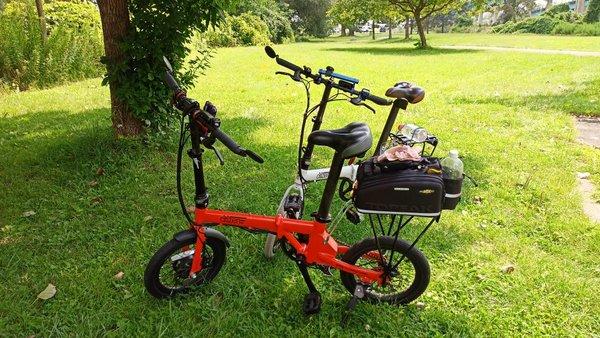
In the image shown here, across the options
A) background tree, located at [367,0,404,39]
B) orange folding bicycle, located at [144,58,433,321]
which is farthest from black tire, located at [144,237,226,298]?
background tree, located at [367,0,404,39]

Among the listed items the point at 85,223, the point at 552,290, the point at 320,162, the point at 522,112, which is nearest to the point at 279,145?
the point at 320,162

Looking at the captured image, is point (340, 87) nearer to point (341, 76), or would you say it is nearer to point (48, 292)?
point (341, 76)

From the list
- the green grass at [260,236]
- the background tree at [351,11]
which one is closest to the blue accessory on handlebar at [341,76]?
the green grass at [260,236]

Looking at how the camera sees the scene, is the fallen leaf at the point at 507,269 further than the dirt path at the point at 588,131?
No

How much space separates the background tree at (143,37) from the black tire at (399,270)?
341cm

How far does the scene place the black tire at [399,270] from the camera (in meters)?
2.83

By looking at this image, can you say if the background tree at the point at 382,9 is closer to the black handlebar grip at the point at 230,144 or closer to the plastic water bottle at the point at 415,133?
the plastic water bottle at the point at 415,133

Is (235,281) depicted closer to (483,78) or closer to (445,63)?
(483,78)

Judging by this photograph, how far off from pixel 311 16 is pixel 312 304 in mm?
45795

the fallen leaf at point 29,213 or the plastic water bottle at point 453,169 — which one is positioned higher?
the plastic water bottle at point 453,169

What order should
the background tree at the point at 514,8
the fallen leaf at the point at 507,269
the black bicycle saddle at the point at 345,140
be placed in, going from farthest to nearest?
the background tree at the point at 514,8, the fallen leaf at the point at 507,269, the black bicycle saddle at the point at 345,140

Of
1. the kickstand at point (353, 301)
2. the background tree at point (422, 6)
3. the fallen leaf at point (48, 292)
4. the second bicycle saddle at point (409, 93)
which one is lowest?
the kickstand at point (353, 301)

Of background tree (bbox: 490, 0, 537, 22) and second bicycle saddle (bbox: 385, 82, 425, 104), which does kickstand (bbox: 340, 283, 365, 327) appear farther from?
background tree (bbox: 490, 0, 537, 22)

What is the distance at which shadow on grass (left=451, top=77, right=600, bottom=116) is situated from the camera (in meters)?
7.95
